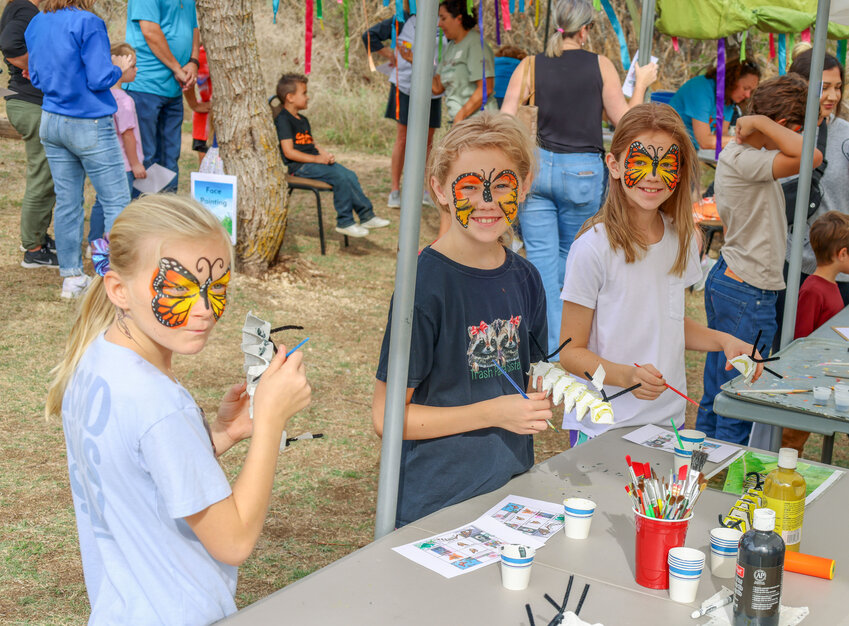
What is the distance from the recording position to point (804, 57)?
4406 millimetres

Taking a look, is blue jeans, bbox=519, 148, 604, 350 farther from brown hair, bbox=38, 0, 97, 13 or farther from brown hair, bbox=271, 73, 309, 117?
brown hair, bbox=271, 73, 309, 117

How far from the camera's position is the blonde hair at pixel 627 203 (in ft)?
8.90

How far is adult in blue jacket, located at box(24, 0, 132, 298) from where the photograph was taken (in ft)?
17.5

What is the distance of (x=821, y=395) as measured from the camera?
272 centimetres

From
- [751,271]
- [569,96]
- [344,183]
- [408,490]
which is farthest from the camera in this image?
[344,183]

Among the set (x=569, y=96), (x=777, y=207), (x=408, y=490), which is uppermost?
(x=569, y=96)

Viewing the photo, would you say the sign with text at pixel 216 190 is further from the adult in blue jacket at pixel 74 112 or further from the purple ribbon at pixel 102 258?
the purple ribbon at pixel 102 258

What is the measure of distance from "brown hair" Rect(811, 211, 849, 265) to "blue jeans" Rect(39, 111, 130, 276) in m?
4.03

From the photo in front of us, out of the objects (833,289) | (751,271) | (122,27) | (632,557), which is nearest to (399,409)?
(632,557)

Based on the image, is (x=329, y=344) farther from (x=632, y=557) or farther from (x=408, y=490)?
(x=632, y=557)

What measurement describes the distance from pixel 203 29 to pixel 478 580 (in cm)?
517

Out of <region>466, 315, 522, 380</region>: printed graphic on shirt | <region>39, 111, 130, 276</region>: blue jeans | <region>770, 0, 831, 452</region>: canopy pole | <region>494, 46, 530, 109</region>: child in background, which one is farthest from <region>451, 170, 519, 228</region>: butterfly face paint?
<region>494, 46, 530, 109</region>: child in background

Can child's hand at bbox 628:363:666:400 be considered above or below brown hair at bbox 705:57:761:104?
below

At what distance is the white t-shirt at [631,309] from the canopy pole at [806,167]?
746 millimetres
